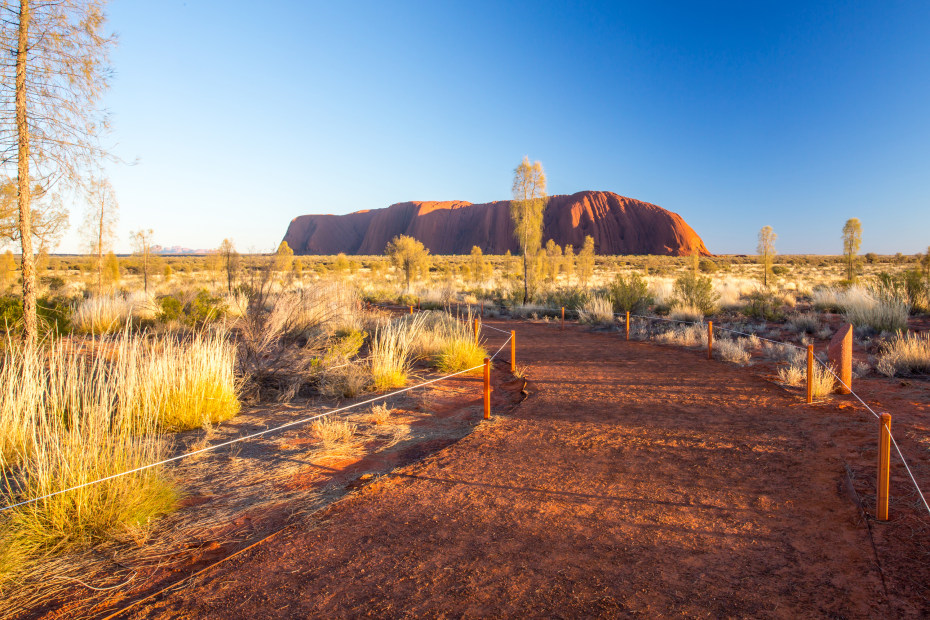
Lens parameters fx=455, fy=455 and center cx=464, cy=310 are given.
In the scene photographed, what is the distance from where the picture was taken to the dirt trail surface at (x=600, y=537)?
2516mm

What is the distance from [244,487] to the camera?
157 inches

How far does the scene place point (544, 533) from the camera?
324cm

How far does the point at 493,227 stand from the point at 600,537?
380ft

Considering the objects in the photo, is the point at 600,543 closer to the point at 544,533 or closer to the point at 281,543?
the point at 544,533

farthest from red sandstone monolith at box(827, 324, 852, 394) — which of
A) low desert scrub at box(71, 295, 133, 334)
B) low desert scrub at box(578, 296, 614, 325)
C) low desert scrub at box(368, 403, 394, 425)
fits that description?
low desert scrub at box(71, 295, 133, 334)

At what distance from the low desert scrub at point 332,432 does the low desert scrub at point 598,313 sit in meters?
11.3

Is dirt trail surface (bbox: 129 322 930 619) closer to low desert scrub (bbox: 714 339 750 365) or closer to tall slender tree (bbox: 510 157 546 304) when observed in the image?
low desert scrub (bbox: 714 339 750 365)

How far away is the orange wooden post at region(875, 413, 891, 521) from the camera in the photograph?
10.2 ft

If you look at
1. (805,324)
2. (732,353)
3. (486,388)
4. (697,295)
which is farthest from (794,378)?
(697,295)

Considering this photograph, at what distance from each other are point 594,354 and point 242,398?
290 inches

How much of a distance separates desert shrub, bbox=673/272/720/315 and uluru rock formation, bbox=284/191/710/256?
7829 cm

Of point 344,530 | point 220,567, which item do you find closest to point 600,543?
point 344,530

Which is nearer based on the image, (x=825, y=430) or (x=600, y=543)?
(x=600, y=543)

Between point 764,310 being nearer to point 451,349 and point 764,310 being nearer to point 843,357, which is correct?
point 843,357
